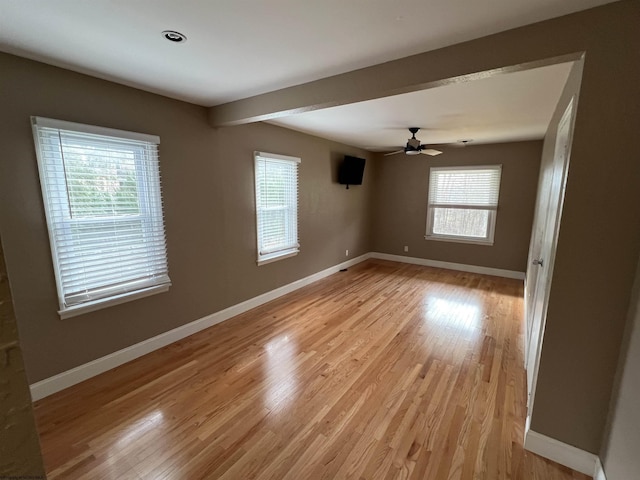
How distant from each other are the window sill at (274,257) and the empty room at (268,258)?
0.08 meters

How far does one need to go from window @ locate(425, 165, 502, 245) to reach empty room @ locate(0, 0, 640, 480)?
1.64 m

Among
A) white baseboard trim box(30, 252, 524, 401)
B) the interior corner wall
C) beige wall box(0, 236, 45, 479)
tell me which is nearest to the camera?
beige wall box(0, 236, 45, 479)

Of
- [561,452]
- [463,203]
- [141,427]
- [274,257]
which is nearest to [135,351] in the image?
[141,427]

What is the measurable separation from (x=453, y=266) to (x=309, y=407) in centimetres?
472

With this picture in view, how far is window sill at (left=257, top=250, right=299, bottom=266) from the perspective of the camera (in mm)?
3904

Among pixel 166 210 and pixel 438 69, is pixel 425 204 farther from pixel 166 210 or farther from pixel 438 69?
pixel 166 210

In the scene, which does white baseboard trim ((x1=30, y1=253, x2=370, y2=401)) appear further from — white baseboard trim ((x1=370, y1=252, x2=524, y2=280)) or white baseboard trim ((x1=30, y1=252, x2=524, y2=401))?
white baseboard trim ((x1=370, y1=252, x2=524, y2=280))

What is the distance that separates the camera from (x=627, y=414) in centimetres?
132

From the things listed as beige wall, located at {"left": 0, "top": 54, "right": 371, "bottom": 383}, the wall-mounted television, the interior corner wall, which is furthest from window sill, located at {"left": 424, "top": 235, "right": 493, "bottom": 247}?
the interior corner wall

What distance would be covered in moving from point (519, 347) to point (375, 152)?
4.65 metres

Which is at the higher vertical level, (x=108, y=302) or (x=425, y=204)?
(x=425, y=204)

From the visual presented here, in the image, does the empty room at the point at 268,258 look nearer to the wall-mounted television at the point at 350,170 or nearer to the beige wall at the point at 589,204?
the beige wall at the point at 589,204

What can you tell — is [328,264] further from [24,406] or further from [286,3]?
[24,406]

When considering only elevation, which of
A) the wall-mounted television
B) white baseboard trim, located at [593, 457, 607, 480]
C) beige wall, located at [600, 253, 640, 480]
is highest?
the wall-mounted television
